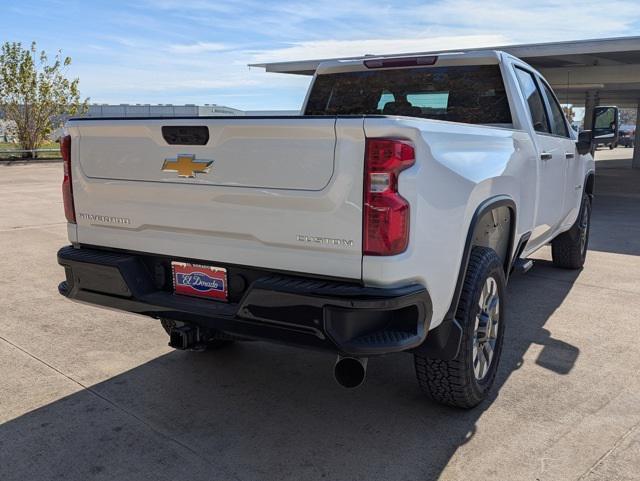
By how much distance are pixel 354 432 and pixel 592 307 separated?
Answer: 10.1ft

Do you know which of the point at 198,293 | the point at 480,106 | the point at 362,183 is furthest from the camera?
the point at 480,106

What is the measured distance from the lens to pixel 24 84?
25016mm

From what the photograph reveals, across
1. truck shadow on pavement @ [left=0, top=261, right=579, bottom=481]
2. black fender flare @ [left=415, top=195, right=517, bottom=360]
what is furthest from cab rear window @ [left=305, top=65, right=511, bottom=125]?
truck shadow on pavement @ [left=0, top=261, right=579, bottom=481]

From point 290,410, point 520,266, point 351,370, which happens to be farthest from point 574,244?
point 351,370

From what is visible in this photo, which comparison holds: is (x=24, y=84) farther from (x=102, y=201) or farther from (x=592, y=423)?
(x=592, y=423)

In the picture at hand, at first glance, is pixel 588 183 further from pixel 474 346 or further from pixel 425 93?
pixel 474 346

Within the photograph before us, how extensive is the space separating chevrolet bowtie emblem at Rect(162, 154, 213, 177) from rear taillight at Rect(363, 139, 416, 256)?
812 millimetres

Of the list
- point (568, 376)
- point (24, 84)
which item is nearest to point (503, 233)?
point (568, 376)

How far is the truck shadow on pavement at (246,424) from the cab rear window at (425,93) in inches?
A: 69.8

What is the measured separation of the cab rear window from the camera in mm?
4543

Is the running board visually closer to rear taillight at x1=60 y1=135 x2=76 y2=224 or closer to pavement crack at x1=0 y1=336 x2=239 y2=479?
pavement crack at x1=0 y1=336 x2=239 y2=479

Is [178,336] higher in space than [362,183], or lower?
lower

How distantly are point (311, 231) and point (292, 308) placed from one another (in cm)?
34

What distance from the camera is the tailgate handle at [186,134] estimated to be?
2.93 meters
